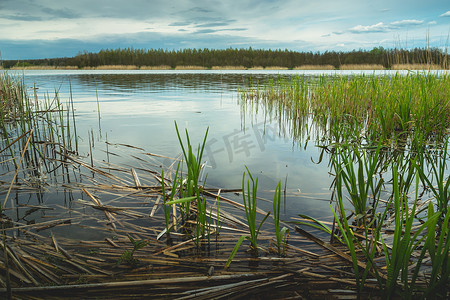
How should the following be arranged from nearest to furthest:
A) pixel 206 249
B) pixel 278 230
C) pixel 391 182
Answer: pixel 278 230 < pixel 206 249 < pixel 391 182

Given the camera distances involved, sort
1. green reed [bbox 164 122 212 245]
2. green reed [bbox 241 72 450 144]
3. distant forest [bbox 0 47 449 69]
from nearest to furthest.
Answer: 1. green reed [bbox 164 122 212 245]
2. green reed [bbox 241 72 450 144]
3. distant forest [bbox 0 47 449 69]

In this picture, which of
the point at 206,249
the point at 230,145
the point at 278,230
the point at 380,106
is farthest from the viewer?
the point at 230,145

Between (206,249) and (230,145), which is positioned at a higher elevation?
(230,145)

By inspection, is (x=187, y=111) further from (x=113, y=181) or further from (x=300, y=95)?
(x=113, y=181)

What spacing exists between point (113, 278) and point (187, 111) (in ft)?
28.2

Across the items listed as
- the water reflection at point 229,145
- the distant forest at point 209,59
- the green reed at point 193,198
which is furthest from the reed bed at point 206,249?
the distant forest at point 209,59

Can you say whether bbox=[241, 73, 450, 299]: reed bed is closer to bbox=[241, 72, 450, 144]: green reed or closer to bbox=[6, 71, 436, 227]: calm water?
bbox=[241, 72, 450, 144]: green reed

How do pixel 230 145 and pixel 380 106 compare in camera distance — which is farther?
pixel 230 145

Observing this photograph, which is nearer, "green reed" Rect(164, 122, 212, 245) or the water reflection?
"green reed" Rect(164, 122, 212, 245)

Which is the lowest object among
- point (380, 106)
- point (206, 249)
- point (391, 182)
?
point (206, 249)

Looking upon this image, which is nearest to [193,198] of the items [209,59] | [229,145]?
[229,145]

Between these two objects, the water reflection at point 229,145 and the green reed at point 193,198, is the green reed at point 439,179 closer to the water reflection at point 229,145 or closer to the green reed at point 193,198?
the water reflection at point 229,145

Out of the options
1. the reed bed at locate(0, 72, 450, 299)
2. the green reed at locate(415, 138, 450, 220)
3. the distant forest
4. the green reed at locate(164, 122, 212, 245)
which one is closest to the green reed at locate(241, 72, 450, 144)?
the green reed at locate(415, 138, 450, 220)

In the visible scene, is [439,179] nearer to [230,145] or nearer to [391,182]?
[391,182]
